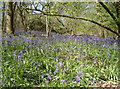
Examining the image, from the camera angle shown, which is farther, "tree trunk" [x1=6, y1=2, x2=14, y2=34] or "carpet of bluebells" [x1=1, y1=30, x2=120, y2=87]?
"tree trunk" [x1=6, y1=2, x2=14, y2=34]

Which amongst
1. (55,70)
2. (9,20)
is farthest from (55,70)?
(9,20)

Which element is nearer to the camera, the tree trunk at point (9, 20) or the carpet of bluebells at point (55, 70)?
the carpet of bluebells at point (55, 70)

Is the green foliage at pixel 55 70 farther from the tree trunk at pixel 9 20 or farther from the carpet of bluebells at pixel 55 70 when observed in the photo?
the tree trunk at pixel 9 20

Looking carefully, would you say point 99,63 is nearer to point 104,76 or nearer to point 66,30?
point 104,76

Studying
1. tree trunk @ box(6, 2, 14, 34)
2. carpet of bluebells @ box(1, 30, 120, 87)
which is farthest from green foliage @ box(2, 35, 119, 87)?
tree trunk @ box(6, 2, 14, 34)

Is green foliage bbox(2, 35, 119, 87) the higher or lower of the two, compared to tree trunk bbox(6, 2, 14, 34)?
lower

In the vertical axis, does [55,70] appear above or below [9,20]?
below

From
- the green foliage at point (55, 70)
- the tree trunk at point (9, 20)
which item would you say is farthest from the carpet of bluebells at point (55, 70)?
the tree trunk at point (9, 20)

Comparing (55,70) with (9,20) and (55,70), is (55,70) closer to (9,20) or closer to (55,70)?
(55,70)

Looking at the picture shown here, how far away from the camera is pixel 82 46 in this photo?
15.2ft

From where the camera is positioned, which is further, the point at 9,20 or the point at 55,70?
the point at 9,20

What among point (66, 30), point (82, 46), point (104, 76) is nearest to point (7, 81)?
point (104, 76)

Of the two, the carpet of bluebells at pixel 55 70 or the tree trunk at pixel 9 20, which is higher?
the tree trunk at pixel 9 20

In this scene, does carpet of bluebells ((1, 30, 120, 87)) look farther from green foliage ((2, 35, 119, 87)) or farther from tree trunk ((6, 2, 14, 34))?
tree trunk ((6, 2, 14, 34))
